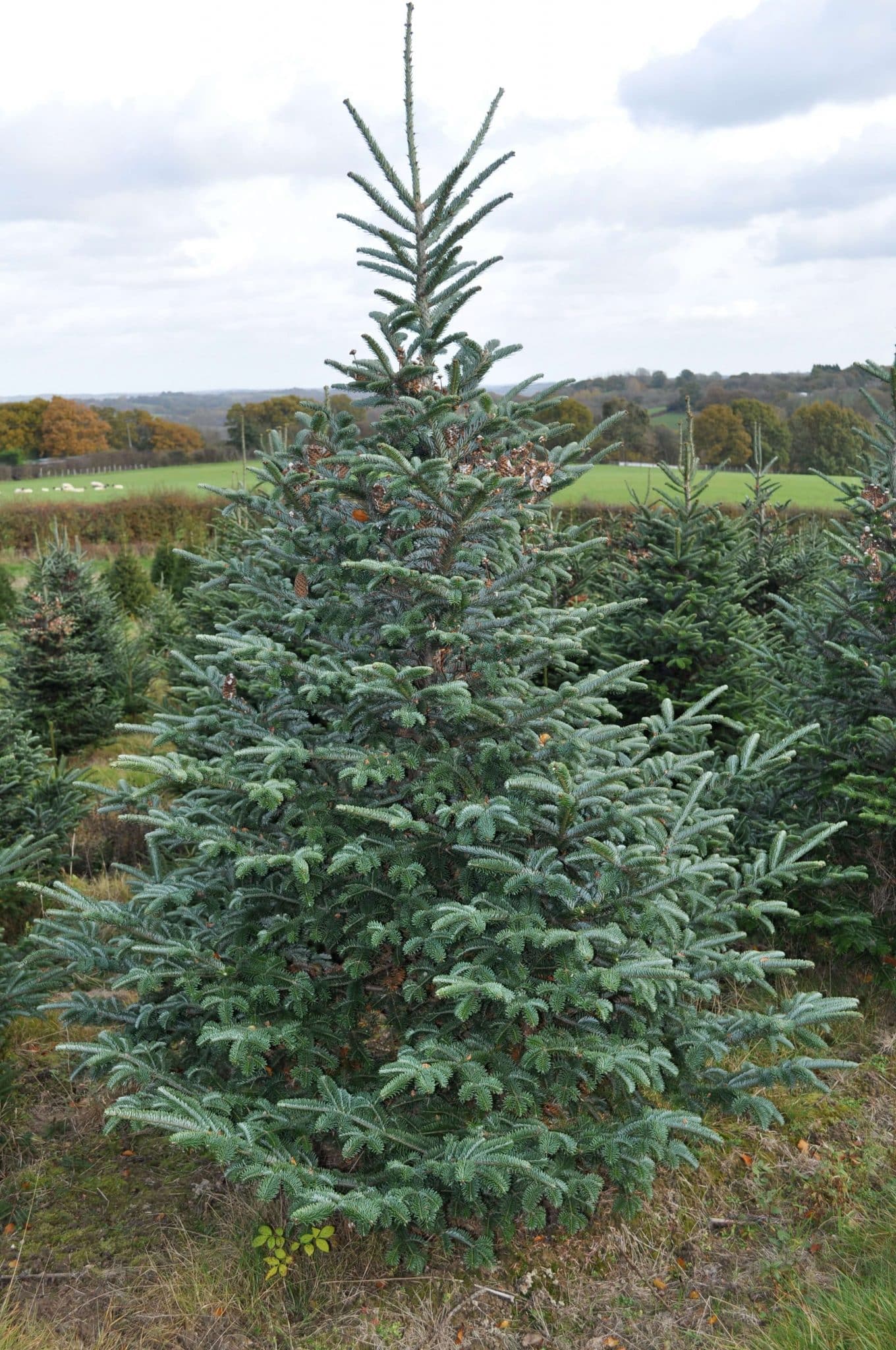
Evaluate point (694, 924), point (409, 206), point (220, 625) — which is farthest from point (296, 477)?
point (694, 924)

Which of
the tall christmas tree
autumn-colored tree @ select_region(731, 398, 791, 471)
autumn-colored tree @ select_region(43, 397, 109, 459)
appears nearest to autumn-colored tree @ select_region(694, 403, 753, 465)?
autumn-colored tree @ select_region(731, 398, 791, 471)

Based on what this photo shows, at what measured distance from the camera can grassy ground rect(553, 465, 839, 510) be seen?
28.4 metres

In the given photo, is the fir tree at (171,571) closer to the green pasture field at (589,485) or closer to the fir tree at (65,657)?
the green pasture field at (589,485)

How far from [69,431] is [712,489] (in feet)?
126

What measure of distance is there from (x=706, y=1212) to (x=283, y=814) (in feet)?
7.23

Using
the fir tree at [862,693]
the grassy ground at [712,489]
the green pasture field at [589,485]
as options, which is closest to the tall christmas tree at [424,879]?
the fir tree at [862,693]

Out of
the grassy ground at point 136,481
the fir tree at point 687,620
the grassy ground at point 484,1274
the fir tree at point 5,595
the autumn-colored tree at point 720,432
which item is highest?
the autumn-colored tree at point 720,432

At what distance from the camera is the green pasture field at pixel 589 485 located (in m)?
29.4

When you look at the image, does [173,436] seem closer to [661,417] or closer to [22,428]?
[22,428]

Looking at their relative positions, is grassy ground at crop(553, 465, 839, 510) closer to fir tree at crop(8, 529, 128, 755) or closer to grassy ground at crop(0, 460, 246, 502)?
grassy ground at crop(0, 460, 246, 502)

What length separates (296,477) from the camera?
11.8 ft

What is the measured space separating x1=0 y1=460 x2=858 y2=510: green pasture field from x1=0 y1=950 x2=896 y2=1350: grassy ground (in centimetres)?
2076

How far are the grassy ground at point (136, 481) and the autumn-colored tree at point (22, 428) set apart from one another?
19.0 feet

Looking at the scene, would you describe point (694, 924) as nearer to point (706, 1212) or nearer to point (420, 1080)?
point (706, 1212)
